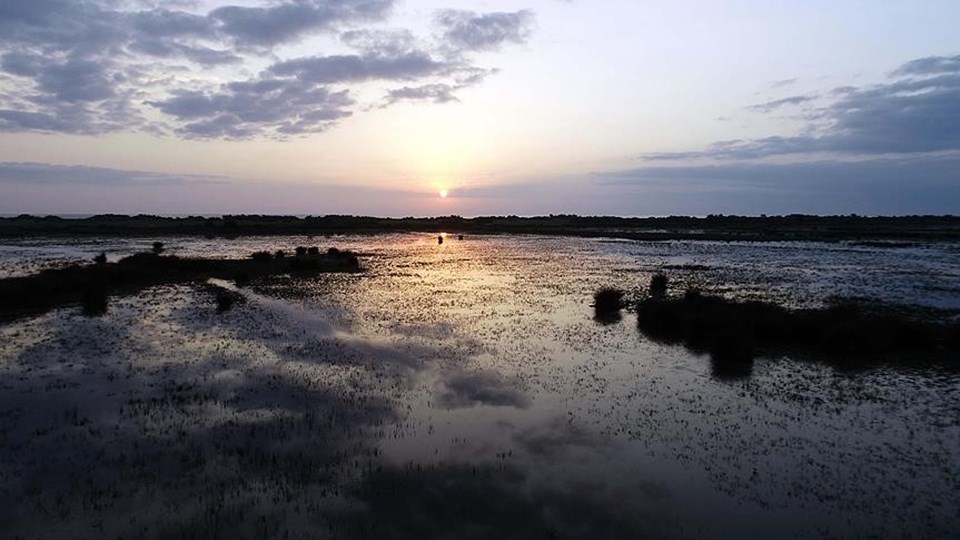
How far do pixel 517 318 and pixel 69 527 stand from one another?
72.3 feet

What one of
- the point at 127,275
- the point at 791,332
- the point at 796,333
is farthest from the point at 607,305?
the point at 127,275

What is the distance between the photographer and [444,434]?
15.2 metres

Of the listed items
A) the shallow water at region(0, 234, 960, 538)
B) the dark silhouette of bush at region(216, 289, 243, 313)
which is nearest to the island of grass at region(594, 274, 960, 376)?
the shallow water at region(0, 234, 960, 538)

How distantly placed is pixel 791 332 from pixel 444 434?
17.2m

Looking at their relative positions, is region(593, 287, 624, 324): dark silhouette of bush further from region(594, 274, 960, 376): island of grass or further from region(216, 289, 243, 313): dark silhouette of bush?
region(216, 289, 243, 313): dark silhouette of bush

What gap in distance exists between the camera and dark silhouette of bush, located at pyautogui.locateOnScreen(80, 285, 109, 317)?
30.3m

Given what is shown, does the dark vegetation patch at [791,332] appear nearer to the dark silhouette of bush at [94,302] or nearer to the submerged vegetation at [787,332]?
the submerged vegetation at [787,332]

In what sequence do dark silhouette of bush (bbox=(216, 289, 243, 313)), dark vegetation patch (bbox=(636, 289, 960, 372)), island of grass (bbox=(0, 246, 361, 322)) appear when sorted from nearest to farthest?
dark vegetation patch (bbox=(636, 289, 960, 372)) < island of grass (bbox=(0, 246, 361, 322)) < dark silhouette of bush (bbox=(216, 289, 243, 313))

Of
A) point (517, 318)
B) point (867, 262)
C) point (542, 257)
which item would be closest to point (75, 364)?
point (517, 318)

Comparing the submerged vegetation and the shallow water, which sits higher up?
the submerged vegetation

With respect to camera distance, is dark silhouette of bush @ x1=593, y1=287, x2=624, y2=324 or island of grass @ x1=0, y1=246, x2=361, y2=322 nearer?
dark silhouette of bush @ x1=593, y1=287, x2=624, y2=324

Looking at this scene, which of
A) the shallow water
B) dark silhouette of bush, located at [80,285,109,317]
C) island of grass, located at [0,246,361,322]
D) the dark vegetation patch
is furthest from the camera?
island of grass, located at [0,246,361,322]

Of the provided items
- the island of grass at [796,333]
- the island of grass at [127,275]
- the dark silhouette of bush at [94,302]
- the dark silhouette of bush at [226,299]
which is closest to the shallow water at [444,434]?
the island of grass at [796,333]

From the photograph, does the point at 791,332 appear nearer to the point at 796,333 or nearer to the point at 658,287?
the point at 796,333
